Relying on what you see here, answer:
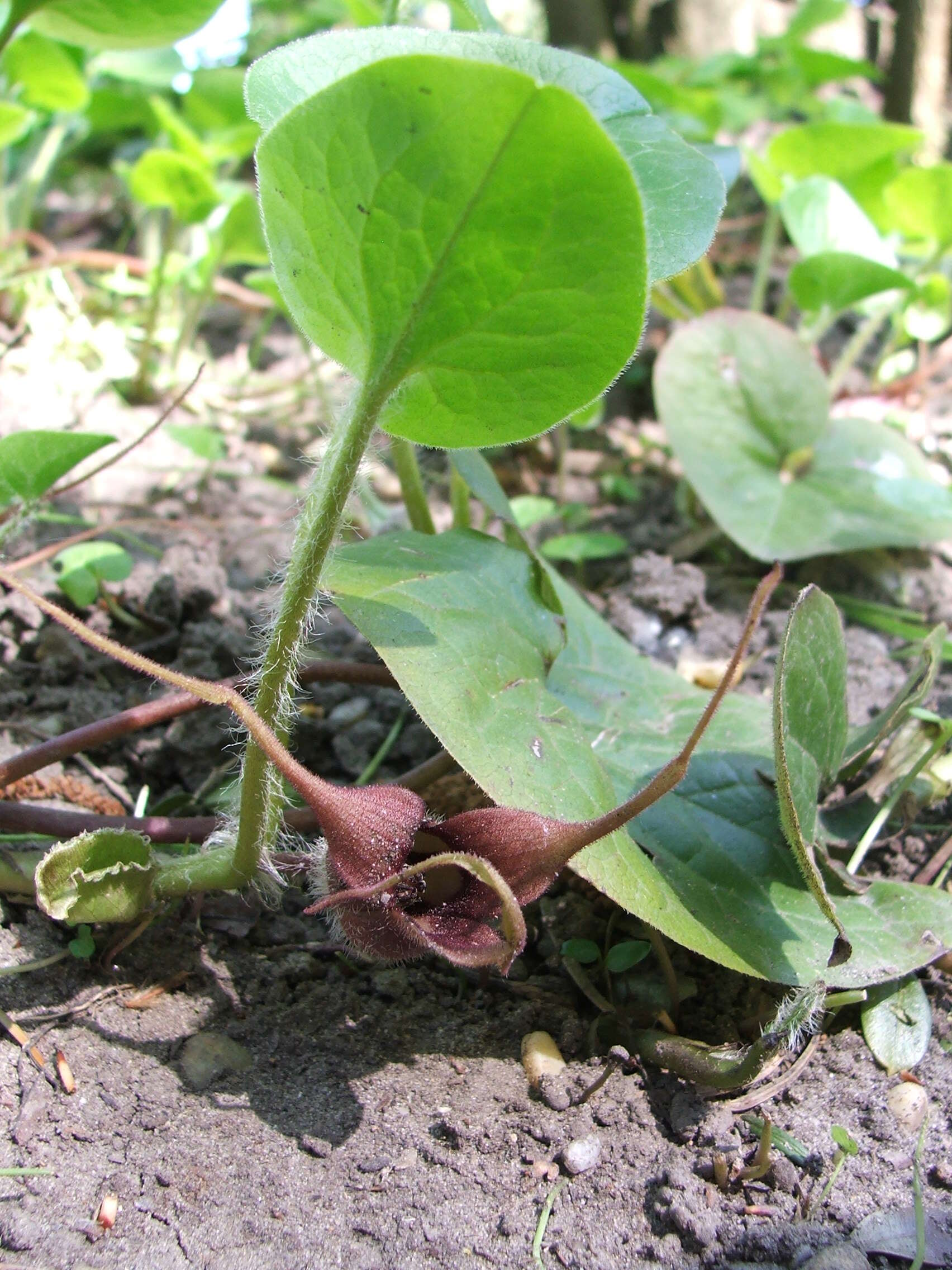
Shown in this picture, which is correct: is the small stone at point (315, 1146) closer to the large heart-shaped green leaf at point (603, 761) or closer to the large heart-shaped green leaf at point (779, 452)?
the large heart-shaped green leaf at point (603, 761)

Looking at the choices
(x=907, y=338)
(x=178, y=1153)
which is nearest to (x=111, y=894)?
(x=178, y=1153)

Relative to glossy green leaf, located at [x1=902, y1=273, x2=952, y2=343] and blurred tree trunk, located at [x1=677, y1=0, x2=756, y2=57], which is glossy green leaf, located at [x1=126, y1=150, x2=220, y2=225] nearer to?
glossy green leaf, located at [x1=902, y1=273, x2=952, y2=343]

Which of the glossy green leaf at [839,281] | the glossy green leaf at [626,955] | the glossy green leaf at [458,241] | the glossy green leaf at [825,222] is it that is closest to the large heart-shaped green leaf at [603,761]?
the glossy green leaf at [626,955]

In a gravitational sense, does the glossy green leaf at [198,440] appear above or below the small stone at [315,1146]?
above

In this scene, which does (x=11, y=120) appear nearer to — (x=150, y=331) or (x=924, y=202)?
(x=150, y=331)

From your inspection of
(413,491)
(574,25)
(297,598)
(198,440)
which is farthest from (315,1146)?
(574,25)
